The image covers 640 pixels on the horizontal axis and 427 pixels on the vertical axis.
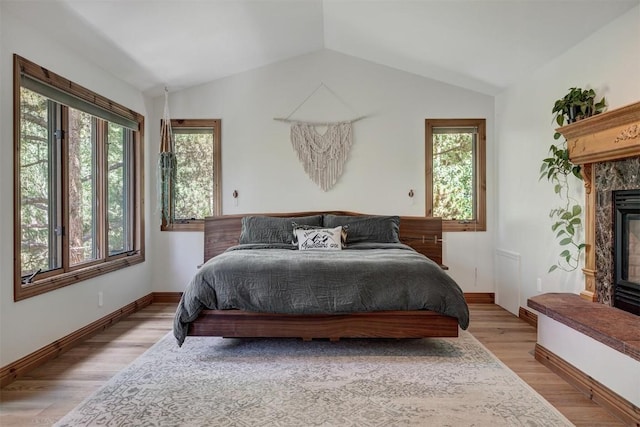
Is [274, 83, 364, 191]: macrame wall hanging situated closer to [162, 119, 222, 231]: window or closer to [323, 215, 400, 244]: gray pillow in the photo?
[323, 215, 400, 244]: gray pillow

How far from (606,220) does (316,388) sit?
226 cm

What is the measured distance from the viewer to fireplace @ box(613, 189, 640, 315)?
2350 mm

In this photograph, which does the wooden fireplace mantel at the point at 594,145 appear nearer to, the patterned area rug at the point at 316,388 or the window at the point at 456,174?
the patterned area rug at the point at 316,388

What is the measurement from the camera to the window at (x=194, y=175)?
4352 mm

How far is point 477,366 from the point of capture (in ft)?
8.30

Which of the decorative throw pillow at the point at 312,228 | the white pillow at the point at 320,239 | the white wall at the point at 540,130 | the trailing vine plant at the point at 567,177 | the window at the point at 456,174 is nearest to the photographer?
the white wall at the point at 540,130

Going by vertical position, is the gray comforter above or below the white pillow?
below

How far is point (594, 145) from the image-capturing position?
2477 mm

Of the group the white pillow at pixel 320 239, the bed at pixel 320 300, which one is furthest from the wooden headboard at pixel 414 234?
the bed at pixel 320 300

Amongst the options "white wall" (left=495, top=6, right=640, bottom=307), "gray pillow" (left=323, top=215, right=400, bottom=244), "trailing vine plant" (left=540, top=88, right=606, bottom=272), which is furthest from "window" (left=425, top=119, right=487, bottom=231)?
"trailing vine plant" (left=540, top=88, right=606, bottom=272)

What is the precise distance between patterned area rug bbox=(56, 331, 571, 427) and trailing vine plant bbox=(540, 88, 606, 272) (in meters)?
1.04

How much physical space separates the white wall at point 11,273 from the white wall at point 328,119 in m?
0.98

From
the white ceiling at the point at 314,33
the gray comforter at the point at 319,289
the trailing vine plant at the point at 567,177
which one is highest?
the white ceiling at the point at 314,33

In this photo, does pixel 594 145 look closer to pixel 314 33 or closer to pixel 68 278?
pixel 314 33
